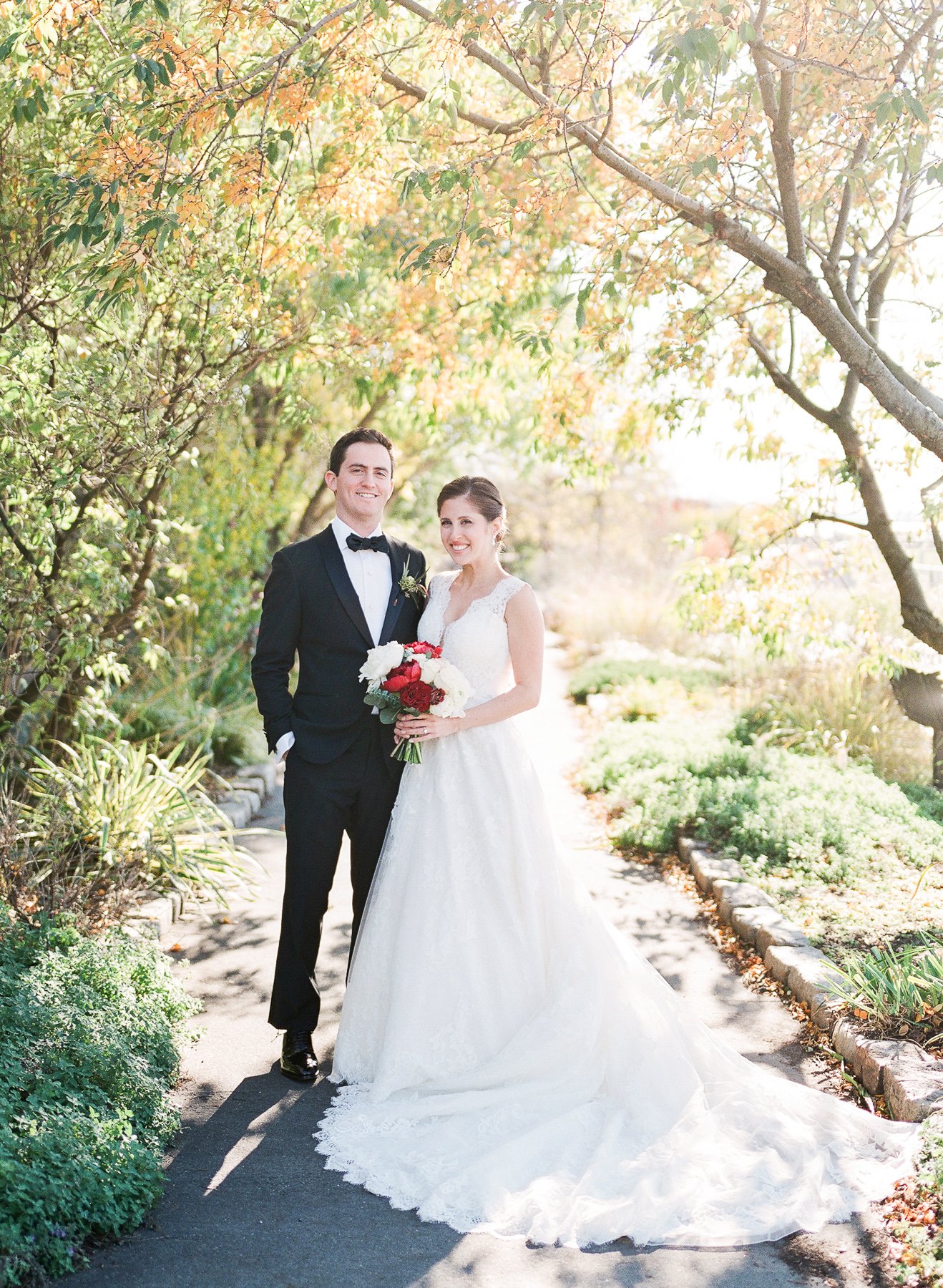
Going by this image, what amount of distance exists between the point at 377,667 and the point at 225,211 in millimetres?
2907

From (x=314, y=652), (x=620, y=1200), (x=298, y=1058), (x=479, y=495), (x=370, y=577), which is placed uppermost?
(x=479, y=495)

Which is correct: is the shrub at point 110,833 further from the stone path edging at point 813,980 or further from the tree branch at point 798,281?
the tree branch at point 798,281

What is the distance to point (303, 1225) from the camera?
10.0 feet

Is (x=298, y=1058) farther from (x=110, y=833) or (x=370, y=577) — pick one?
(x=110, y=833)

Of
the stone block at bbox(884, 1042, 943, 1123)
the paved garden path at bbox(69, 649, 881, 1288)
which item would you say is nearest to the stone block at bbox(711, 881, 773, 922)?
the paved garden path at bbox(69, 649, 881, 1288)

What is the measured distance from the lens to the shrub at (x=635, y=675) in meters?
13.3

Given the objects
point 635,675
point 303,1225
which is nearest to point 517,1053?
point 303,1225

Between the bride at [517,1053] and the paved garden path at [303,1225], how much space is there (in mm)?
74

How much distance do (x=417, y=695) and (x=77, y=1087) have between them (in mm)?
1614

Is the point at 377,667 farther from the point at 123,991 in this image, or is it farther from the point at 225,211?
the point at 225,211

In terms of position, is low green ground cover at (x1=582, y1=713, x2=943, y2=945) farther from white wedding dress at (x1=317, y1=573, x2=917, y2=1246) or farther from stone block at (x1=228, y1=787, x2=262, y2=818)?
stone block at (x1=228, y1=787, x2=262, y2=818)

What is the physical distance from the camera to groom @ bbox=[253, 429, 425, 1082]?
4094 mm

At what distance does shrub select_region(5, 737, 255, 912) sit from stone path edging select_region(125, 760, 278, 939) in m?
0.13

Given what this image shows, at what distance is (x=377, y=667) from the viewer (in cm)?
385
